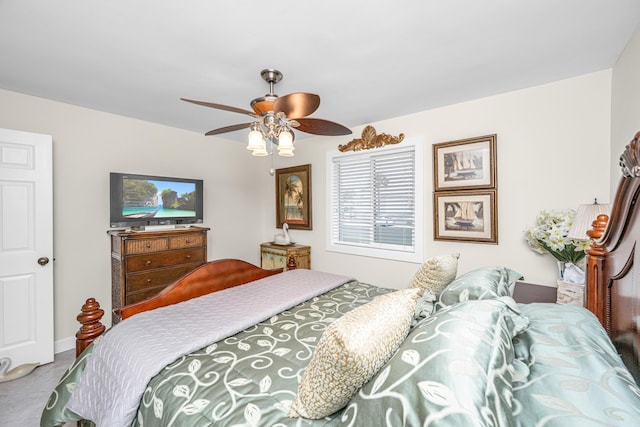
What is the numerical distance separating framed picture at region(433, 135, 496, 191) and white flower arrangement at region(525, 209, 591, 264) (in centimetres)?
56

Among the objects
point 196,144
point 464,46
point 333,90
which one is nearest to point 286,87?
point 333,90

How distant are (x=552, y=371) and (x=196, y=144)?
405cm

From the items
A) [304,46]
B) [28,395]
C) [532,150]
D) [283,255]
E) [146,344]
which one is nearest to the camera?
[146,344]

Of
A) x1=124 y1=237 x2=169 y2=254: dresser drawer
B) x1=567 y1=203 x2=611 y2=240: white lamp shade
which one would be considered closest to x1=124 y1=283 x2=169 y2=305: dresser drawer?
x1=124 y1=237 x2=169 y2=254: dresser drawer

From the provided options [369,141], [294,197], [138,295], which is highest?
[369,141]

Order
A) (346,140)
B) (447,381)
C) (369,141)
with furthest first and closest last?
(346,140)
(369,141)
(447,381)

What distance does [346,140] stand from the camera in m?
3.51

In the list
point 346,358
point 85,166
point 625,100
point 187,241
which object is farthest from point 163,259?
point 625,100

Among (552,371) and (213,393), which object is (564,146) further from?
(213,393)

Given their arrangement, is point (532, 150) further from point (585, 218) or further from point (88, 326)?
point (88, 326)

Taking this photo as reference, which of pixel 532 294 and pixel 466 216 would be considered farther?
pixel 466 216

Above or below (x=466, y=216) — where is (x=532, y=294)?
below

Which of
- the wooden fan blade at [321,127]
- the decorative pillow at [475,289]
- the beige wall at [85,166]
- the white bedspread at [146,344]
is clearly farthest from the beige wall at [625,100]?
the beige wall at [85,166]

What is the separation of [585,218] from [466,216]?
1.03 m
